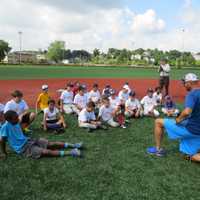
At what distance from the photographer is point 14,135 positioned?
20.3 ft

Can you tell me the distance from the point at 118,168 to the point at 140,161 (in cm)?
64

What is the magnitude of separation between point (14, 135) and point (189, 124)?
12.2ft

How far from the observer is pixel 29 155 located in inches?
247

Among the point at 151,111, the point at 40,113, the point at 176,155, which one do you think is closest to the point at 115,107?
the point at 151,111

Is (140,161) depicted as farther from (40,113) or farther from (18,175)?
(40,113)

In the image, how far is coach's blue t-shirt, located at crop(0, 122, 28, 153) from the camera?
6.08m

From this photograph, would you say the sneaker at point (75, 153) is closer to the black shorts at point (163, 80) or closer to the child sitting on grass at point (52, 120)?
the child sitting on grass at point (52, 120)

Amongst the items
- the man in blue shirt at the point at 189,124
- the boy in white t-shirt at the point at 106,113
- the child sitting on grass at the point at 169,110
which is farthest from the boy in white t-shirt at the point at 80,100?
the man in blue shirt at the point at 189,124

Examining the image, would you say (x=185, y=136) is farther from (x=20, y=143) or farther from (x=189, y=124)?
(x=20, y=143)

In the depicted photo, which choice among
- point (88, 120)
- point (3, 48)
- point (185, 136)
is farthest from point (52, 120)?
point (3, 48)

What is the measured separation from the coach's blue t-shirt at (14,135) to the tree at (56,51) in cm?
12971

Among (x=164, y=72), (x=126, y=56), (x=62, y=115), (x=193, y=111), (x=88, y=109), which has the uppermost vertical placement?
(x=126, y=56)

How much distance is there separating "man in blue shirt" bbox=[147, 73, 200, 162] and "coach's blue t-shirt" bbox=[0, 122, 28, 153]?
3035 millimetres

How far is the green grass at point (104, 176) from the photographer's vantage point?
4.77 metres
